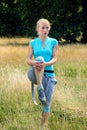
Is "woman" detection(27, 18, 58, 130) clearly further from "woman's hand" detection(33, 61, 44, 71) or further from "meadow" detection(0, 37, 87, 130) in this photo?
"meadow" detection(0, 37, 87, 130)

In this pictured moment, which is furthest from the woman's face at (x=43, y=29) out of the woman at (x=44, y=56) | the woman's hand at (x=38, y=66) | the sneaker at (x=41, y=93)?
the sneaker at (x=41, y=93)

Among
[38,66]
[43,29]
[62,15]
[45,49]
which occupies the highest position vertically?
[43,29]

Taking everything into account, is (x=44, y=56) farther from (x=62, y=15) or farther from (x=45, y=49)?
(x=62, y=15)

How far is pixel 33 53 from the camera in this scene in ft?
21.8

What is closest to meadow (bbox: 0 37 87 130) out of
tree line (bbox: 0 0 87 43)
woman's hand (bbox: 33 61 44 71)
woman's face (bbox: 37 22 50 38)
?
woman's hand (bbox: 33 61 44 71)

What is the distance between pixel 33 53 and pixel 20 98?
2.10 metres

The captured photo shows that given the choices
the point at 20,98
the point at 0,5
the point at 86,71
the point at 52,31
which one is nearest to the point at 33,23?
the point at 52,31

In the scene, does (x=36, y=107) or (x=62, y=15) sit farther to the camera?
(x=62, y=15)

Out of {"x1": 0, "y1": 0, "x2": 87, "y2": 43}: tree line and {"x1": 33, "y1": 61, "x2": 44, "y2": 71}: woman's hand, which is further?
{"x1": 0, "y1": 0, "x2": 87, "y2": 43}: tree line

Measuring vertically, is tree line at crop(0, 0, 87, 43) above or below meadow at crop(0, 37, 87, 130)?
below

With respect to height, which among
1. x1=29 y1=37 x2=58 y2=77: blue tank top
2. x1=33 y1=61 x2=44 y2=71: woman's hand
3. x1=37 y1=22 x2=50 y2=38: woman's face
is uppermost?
x1=37 y1=22 x2=50 y2=38: woman's face

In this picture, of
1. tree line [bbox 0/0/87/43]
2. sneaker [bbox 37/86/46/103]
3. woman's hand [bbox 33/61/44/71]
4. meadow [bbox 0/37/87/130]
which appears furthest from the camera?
tree line [bbox 0/0/87/43]

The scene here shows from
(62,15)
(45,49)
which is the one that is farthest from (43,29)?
(62,15)

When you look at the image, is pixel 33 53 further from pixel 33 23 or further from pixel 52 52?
pixel 33 23
